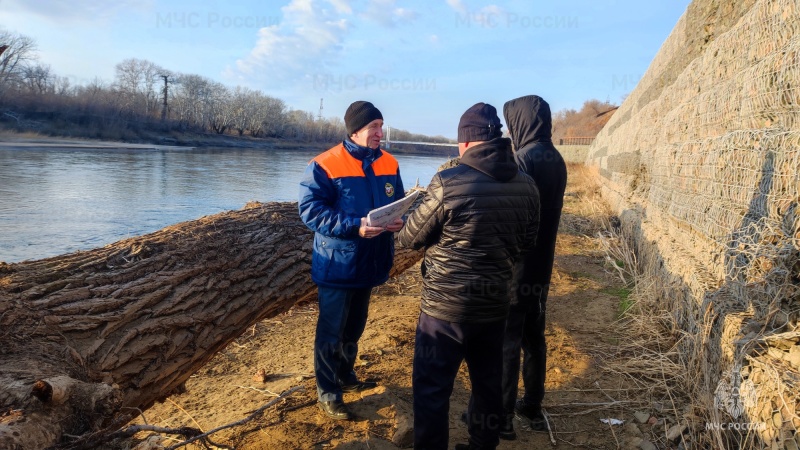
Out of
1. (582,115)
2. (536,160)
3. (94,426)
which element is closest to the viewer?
(94,426)

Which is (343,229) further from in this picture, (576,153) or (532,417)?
(576,153)

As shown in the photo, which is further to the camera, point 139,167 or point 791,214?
point 139,167

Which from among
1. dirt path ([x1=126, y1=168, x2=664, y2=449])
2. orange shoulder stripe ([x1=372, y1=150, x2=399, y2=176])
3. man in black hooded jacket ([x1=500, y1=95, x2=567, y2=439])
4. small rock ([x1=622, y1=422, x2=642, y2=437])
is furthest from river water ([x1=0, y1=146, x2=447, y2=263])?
small rock ([x1=622, y1=422, x2=642, y2=437])

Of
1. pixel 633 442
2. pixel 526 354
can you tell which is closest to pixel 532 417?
pixel 526 354

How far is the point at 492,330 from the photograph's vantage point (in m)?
2.67

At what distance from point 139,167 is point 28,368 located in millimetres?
27265

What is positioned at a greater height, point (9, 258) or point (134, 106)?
point (134, 106)

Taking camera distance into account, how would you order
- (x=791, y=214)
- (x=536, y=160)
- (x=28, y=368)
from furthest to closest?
(x=536, y=160) → (x=791, y=214) → (x=28, y=368)

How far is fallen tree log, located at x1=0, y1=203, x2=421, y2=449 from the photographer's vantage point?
6.73 ft

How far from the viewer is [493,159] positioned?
249cm

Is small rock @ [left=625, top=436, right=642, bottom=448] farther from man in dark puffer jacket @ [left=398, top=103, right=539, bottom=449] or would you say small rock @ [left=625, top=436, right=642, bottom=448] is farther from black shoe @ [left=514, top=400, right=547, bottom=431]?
man in dark puffer jacket @ [left=398, top=103, right=539, bottom=449]

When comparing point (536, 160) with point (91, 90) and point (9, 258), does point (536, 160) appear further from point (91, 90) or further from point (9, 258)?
point (91, 90)

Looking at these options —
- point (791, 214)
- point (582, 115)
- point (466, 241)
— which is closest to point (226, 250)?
point (466, 241)

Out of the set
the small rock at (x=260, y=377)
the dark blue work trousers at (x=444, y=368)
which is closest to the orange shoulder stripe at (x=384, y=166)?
the dark blue work trousers at (x=444, y=368)
